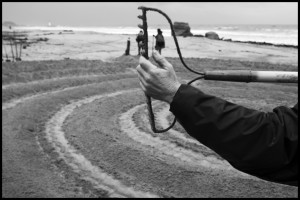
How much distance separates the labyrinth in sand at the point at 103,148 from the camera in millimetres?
5324

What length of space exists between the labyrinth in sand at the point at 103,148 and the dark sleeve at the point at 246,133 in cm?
351

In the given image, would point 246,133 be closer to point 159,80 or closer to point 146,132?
point 159,80

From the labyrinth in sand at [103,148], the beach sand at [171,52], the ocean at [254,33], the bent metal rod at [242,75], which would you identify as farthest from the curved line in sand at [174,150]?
the ocean at [254,33]

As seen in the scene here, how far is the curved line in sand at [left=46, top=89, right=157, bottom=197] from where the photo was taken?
5270 mm

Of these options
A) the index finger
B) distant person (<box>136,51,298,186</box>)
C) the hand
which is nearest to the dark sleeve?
distant person (<box>136,51,298,186</box>)

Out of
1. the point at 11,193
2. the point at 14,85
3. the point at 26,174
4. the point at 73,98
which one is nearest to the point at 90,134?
the point at 26,174

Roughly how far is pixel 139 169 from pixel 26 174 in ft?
6.26

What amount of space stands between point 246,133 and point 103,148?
17.6 feet

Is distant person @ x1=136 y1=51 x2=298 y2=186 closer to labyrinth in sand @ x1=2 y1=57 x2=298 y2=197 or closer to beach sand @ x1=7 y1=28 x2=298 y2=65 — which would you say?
labyrinth in sand @ x1=2 y1=57 x2=298 y2=197

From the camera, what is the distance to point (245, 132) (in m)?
1.78

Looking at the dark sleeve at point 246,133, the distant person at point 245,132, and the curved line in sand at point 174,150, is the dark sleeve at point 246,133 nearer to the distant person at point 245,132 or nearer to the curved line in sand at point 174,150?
the distant person at point 245,132

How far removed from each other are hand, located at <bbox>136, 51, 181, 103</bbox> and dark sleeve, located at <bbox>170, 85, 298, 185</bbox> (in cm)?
11

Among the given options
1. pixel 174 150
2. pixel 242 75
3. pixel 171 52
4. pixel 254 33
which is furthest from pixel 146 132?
pixel 254 33

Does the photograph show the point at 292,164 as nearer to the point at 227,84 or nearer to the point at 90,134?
the point at 90,134
